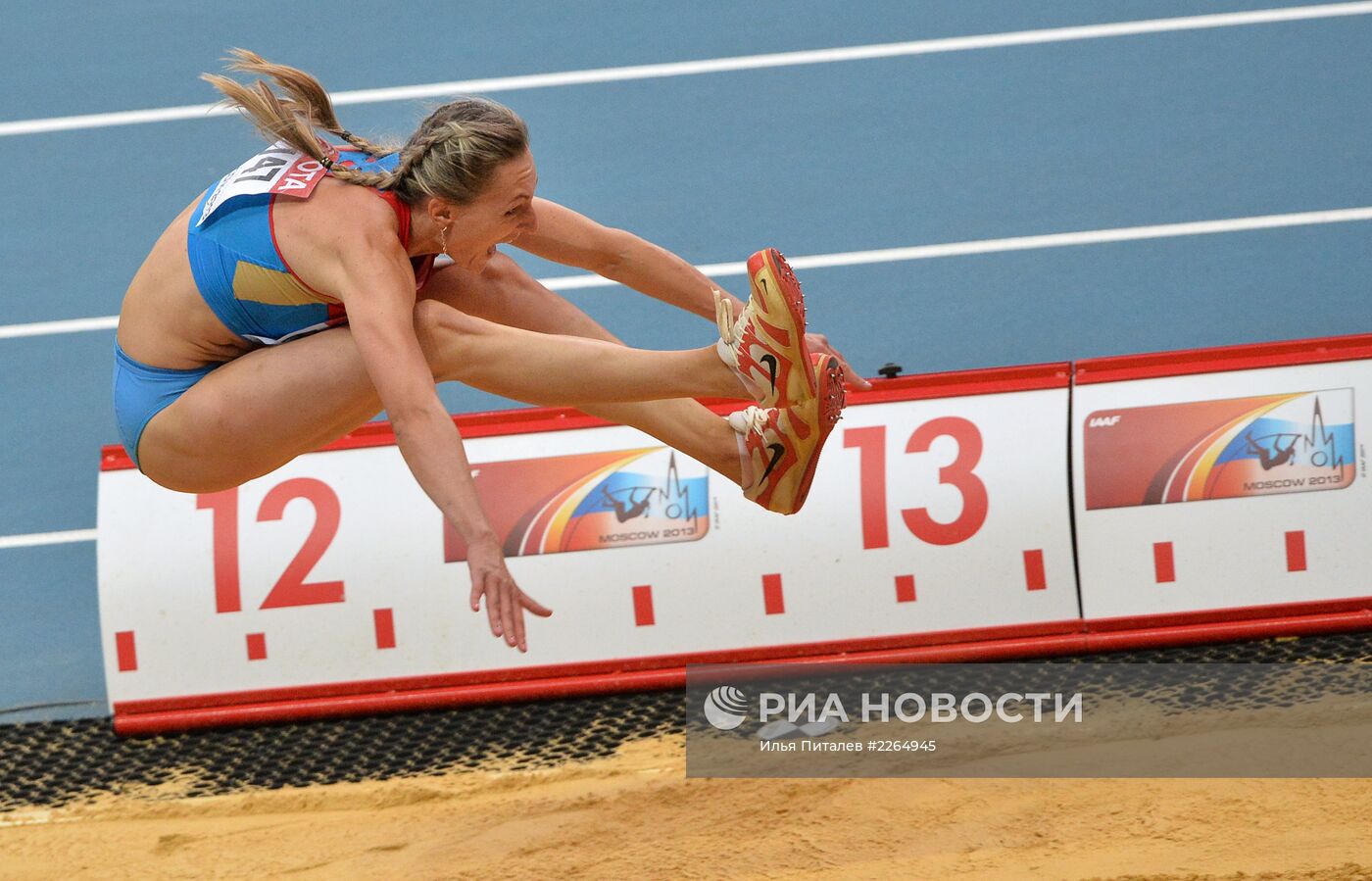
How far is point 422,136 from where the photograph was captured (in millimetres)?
2873

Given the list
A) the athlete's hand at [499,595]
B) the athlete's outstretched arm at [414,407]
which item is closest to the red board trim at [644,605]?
Answer: the athlete's outstretched arm at [414,407]

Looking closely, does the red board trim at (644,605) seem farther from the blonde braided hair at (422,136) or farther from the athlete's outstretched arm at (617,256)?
the blonde braided hair at (422,136)

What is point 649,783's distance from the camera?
4176 millimetres

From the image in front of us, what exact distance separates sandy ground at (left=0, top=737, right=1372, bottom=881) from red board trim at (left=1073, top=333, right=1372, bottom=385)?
129cm

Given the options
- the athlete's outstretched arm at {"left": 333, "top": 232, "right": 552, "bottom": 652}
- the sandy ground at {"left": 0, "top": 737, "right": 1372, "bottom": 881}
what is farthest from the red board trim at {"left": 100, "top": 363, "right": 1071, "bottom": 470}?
the athlete's outstretched arm at {"left": 333, "top": 232, "right": 552, "bottom": 652}

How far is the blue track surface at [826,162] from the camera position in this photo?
5621mm

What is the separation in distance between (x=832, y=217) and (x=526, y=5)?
174 centimetres

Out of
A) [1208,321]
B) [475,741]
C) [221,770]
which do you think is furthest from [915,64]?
[221,770]

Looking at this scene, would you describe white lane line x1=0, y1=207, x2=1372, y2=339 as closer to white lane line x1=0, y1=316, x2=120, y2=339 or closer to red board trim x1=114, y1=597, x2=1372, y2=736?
white lane line x1=0, y1=316, x2=120, y2=339

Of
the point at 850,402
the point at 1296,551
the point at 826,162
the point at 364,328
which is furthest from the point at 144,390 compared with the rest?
the point at 826,162

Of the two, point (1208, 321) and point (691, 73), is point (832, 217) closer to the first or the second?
point (691, 73)

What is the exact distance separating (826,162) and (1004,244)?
81 cm

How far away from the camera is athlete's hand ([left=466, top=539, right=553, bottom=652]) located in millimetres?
2445

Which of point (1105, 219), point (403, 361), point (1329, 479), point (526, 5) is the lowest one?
point (1329, 479)
